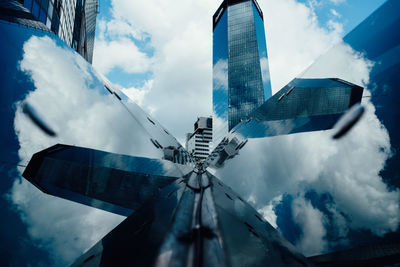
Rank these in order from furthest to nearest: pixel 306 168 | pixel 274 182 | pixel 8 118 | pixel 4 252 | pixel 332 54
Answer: pixel 332 54
pixel 274 182
pixel 306 168
pixel 8 118
pixel 4 252

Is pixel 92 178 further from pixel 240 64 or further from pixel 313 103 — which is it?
pixel 240 64

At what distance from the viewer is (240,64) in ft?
244

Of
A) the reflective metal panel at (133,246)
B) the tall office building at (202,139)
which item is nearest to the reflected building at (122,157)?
the reflective metal panel at (133,246)

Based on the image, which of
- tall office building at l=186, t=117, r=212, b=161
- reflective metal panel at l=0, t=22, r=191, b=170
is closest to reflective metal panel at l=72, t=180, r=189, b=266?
reflective metal panel at l=0, t=22, r=191, b=170

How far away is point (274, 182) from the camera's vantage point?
118 inches

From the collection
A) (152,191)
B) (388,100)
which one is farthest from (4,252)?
(388,100)

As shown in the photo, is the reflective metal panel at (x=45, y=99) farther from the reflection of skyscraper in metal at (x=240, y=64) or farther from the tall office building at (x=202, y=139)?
the tall office building at (x=202, y=139)

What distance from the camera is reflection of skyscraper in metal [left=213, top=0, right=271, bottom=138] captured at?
71.2 metres

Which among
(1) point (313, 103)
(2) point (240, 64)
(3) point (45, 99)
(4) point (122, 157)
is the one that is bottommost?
(4) point (122, 157)

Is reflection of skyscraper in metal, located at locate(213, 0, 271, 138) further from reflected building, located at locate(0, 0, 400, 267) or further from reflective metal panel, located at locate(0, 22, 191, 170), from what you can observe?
reflective metal panel, located at locate(0, 22, 191, 170)

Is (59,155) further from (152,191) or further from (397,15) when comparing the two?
(397,15)

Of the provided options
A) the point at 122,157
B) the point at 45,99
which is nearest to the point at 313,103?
the point at 122,157

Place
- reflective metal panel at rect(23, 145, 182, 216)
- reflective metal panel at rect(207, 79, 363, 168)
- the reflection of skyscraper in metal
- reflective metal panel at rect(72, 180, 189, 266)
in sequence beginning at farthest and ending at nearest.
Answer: the reflection of skyscraper in metal → reflective metal panel at rect(207, 79, 363, 168) → reflective metal panel at rect(23, 145, 182, 216) → reflective metal panel at rect(72, 180, 189, 266)

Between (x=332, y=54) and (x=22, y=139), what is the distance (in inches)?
204
